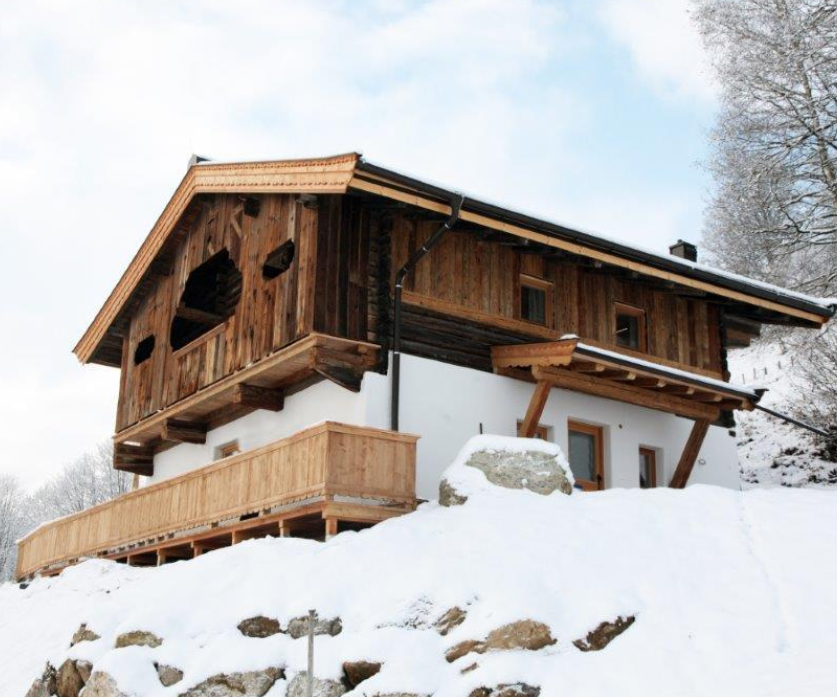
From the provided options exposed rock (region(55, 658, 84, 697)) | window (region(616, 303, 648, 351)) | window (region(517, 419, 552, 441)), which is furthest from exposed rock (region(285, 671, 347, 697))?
window (region(616, 303, 648, 351))

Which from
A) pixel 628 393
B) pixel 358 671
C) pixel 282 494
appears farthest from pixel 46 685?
pixel 628 393

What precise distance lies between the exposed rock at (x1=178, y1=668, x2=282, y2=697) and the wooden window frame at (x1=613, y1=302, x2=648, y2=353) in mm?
10878

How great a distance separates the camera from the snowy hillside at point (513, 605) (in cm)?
919

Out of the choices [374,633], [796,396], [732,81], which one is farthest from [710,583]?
[796,396]

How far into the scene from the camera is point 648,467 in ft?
62.8

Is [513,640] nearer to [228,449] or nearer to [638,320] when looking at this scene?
[228,449]

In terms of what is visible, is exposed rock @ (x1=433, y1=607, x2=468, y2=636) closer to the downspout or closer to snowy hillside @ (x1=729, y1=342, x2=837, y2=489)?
the downspout

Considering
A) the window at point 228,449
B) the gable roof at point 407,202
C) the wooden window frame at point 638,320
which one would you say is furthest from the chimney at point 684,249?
the window at point 228,449

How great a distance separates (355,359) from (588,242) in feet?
15.4

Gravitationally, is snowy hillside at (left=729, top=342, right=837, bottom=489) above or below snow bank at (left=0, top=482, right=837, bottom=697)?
above

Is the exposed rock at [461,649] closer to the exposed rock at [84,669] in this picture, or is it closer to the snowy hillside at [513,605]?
the snowy hillside at [513,605]

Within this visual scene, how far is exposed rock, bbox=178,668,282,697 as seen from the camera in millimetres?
10203

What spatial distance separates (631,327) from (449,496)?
7462 millimetres

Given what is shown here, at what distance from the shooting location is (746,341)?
22922mm
